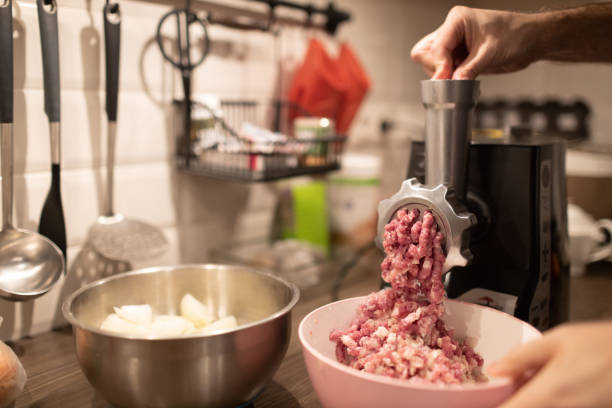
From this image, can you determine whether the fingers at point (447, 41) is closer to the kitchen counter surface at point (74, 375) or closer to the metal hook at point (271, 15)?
the kitchen counter surface at point (74, 375)

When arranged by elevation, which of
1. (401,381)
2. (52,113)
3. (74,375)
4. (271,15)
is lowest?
(74,375)

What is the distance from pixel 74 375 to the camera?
2.20ft

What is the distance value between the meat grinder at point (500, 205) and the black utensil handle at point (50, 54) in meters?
0.50

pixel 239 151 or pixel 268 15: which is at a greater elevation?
pixel 268 15

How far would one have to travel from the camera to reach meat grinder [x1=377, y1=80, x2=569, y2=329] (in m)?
0.55

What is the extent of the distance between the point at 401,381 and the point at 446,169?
0.76ft

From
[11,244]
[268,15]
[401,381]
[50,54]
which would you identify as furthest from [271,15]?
[401,381]

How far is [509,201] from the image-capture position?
61cm

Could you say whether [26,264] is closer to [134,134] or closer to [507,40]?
[134,134]

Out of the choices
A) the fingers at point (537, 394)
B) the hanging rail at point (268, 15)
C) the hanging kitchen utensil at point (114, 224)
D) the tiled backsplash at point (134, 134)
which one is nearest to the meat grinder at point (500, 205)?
the tiled backsplash at point (134, 134)

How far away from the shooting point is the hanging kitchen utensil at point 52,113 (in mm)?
722

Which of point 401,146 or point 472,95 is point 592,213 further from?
point 472,95

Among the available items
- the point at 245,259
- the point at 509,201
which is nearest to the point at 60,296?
the point at 245,259

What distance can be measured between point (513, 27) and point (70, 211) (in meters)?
0.69
